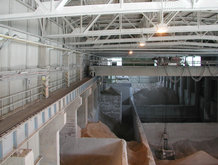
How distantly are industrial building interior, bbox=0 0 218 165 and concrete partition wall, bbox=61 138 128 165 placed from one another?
57 millimetres

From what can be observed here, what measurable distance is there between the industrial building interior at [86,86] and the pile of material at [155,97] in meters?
5.42

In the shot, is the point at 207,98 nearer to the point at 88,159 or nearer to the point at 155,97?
the point at 155,97

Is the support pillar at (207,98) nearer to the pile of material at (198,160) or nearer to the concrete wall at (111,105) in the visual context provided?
the concrete wall at (111,105)

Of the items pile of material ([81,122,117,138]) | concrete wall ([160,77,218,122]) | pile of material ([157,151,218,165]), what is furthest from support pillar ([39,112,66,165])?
concrete wall ([160,77,218,122])

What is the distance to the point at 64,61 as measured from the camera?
1303 cm

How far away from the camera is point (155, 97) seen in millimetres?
35094

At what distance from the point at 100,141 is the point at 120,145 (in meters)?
1.28

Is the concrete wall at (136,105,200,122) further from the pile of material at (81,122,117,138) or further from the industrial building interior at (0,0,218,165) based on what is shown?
the pile of material at (81,122,117,138)

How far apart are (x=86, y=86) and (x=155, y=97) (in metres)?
23.8

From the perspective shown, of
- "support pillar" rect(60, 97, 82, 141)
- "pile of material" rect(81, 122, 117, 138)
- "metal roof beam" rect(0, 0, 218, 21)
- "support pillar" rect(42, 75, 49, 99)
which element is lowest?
"pile of material" rect(81, 122, 117, 138)

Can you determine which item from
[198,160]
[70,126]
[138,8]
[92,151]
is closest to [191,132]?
[198,160]

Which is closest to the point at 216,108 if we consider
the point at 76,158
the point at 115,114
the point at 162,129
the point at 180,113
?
the point at 180,113

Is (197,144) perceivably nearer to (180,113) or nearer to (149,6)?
(180,113)

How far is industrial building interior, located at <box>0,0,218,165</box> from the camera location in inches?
195
